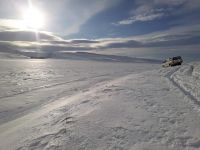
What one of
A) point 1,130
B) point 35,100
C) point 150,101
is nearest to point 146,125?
point 150,101

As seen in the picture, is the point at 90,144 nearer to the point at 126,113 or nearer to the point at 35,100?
the point at 126,113

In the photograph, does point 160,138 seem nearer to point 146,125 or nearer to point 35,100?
point 146,125

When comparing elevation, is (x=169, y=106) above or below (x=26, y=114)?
above

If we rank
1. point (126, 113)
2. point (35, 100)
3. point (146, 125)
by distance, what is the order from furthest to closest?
point (35, 100) < point (126, 113) < point (146, 125)

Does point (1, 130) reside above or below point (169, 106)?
below

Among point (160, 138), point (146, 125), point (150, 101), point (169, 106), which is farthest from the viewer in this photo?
point (150, 101)

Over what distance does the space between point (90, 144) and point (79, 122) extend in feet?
4.88

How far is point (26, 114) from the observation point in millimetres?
9594

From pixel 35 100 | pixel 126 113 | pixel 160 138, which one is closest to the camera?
pixel 160 138

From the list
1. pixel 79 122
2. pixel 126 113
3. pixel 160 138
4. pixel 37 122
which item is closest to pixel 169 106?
pixel 126 113

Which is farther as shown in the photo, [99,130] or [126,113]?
[126,113]

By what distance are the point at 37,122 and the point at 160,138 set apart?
14.2 ft

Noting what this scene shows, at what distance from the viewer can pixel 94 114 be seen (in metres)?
7.39

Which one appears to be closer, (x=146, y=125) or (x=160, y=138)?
(x=160, y=138)
